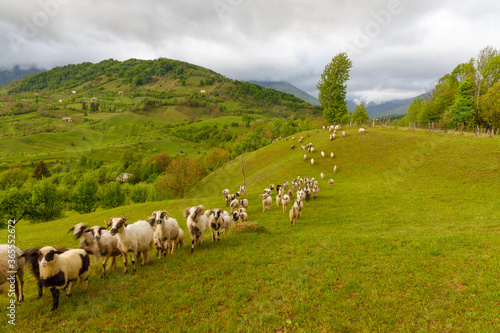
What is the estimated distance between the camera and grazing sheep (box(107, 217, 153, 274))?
30.3 feet

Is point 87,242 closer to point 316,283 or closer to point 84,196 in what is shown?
point 316,283

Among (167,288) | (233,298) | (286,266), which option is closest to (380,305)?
(286,266)

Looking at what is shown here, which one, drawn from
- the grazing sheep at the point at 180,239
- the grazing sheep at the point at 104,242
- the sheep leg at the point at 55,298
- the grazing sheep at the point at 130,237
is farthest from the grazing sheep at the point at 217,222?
the sheep leg at the point at 55,298

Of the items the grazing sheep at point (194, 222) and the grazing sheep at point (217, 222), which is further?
the grazing sheep at point (217, 222)

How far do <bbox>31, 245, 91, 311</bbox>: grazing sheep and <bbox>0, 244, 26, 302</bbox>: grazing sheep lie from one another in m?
1.38

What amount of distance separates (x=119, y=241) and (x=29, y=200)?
49.9 m

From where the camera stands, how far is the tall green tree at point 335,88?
51625mm

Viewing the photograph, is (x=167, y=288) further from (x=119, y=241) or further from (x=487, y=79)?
(x=487, y=79)

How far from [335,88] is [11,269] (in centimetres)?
5985

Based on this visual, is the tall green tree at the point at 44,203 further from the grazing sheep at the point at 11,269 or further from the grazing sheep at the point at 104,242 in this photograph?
the grazing sheep at the point at 104,242

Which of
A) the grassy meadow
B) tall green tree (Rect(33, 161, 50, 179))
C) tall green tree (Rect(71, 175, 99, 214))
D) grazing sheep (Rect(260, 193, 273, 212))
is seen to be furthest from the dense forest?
tall green tree (Rect(33, 161, 50, 179))

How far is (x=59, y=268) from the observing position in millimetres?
7117

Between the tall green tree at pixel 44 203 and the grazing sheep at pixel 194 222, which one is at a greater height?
the grazing sheep at pixel 194 222

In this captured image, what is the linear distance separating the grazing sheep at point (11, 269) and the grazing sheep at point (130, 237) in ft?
10.1
